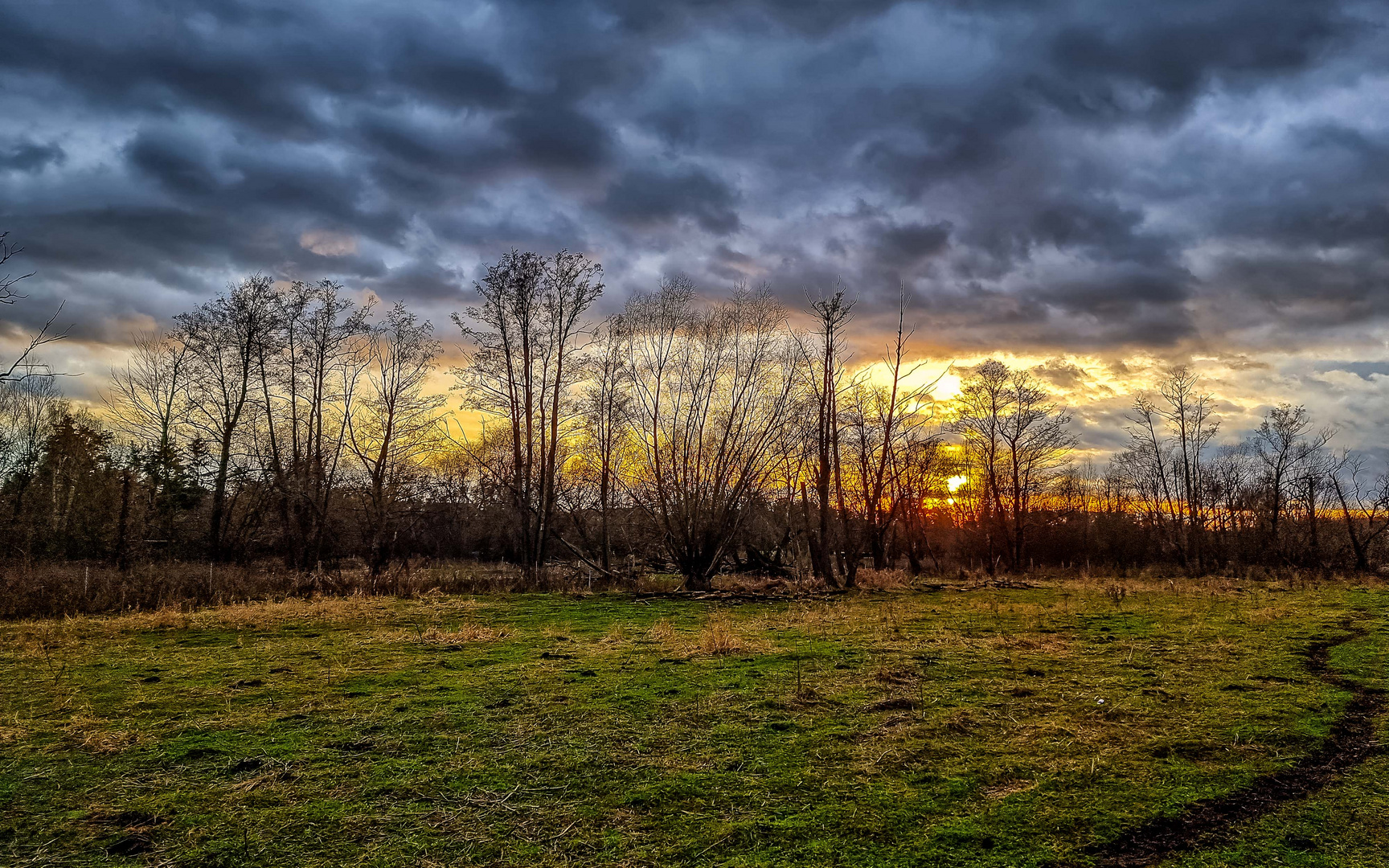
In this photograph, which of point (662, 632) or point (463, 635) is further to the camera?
point (662, 632)

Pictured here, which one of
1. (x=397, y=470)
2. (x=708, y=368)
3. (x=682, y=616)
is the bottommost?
(x=682, y=616)

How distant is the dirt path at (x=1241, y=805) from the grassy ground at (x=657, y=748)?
0.11m

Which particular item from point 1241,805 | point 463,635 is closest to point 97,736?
point 463,635

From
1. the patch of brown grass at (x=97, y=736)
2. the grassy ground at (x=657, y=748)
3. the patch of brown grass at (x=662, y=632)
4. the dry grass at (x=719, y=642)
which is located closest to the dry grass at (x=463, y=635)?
the grassy ground at (x=657, y=748)

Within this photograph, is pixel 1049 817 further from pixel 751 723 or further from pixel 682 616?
pixel 682 616

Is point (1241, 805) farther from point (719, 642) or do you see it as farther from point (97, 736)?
point (97, 736)

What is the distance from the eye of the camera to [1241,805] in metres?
4.65

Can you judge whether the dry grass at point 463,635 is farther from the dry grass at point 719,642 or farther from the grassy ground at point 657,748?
the dry grass at point 719,642

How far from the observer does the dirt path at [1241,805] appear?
4.02m

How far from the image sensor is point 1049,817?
4441mm

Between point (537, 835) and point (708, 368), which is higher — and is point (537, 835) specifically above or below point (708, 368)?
below

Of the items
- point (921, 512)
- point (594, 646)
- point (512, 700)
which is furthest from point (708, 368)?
point (921, 512)

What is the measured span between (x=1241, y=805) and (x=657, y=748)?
396 cm

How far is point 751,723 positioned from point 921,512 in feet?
127
